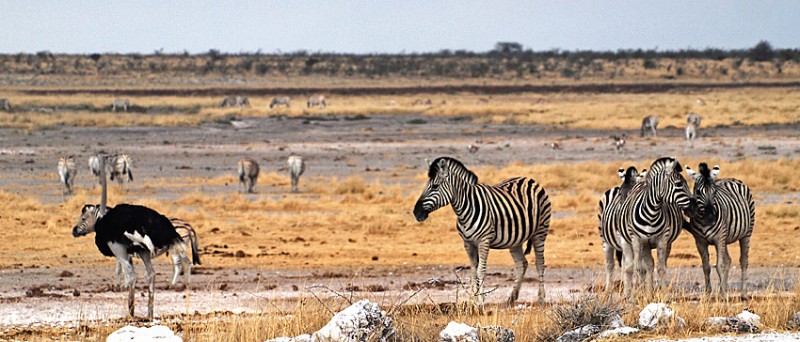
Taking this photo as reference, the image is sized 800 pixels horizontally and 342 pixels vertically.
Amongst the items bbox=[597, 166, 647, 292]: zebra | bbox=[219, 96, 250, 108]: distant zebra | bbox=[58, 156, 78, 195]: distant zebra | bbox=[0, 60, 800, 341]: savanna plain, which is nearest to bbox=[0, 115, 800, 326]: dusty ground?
bbox=[0, 60, 800, 341]: savanna plain

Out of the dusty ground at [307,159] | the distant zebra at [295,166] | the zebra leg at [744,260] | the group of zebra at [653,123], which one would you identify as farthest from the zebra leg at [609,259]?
the group of zebra at [653,123]

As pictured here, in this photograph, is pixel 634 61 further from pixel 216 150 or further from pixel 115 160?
pixel 115 160

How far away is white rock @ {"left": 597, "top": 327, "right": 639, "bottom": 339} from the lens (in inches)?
391

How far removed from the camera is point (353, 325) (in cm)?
917

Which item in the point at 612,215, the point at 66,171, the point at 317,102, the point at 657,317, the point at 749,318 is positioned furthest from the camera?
the point at 317,102

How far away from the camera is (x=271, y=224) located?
2228cm

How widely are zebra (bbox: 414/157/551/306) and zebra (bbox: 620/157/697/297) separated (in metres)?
1.18

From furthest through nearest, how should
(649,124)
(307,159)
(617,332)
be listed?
(649,124) < (307,159) < (617,332)

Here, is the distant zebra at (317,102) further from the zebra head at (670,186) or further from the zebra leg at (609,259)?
the zebra head at (670,186)

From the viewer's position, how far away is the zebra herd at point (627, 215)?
11781 millimetres

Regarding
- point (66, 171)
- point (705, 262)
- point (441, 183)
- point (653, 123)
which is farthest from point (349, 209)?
point (653, 123)

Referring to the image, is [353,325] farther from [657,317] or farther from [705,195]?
[705,195]

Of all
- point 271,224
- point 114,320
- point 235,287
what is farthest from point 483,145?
point 114,320

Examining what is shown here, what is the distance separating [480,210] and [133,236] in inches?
137
